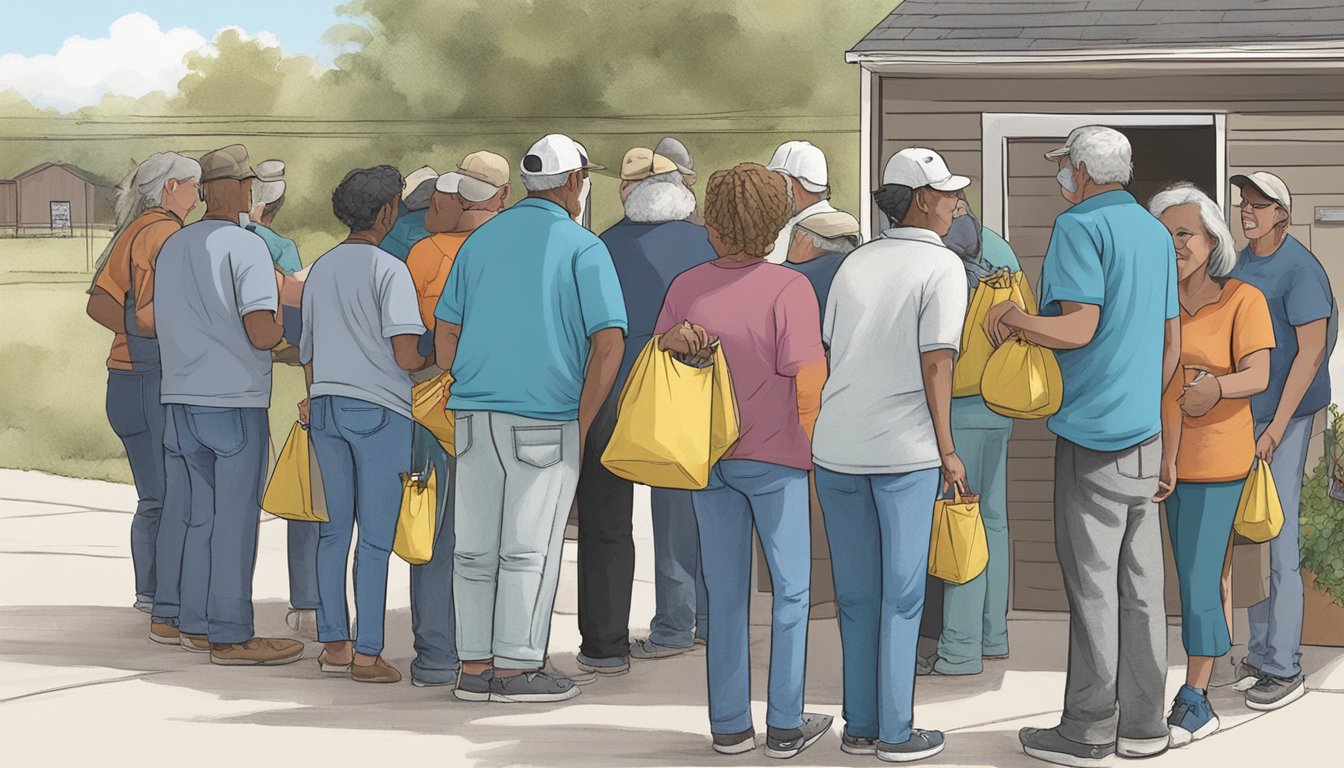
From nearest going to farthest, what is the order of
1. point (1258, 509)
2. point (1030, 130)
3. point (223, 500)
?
point (1258, 509) < point (223, 500) < point (1030, 130)

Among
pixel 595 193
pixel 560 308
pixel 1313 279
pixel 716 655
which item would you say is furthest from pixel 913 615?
pixel 595 193

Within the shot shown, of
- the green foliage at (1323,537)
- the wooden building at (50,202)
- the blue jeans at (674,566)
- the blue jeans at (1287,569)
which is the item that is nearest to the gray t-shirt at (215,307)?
the blue jeans at (674,566)

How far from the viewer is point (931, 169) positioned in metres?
4.89

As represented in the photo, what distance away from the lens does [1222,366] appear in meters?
5.39

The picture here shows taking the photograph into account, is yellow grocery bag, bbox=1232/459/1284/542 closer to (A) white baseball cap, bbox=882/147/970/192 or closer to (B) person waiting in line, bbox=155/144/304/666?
(A) white baseball cap, bbox=882/147/970/192

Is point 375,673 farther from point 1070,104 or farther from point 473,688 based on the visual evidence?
point 1070,104

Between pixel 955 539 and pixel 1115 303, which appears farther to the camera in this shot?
pixel 955 539

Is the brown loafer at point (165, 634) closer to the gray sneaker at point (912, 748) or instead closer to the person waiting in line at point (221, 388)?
the person waiting in line at point (221, 388)

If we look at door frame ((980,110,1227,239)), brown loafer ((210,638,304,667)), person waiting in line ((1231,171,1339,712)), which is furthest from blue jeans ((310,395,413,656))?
person waiting in line ((1231,171,1339,712))

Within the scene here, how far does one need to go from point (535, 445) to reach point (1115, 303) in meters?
1.95

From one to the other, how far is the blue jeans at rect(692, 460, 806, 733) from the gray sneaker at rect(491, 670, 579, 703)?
93 centimetres

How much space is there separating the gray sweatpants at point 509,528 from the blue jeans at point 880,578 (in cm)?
102

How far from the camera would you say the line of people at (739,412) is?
4.89 metres

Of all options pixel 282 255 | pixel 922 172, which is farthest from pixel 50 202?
pixel 922 172
